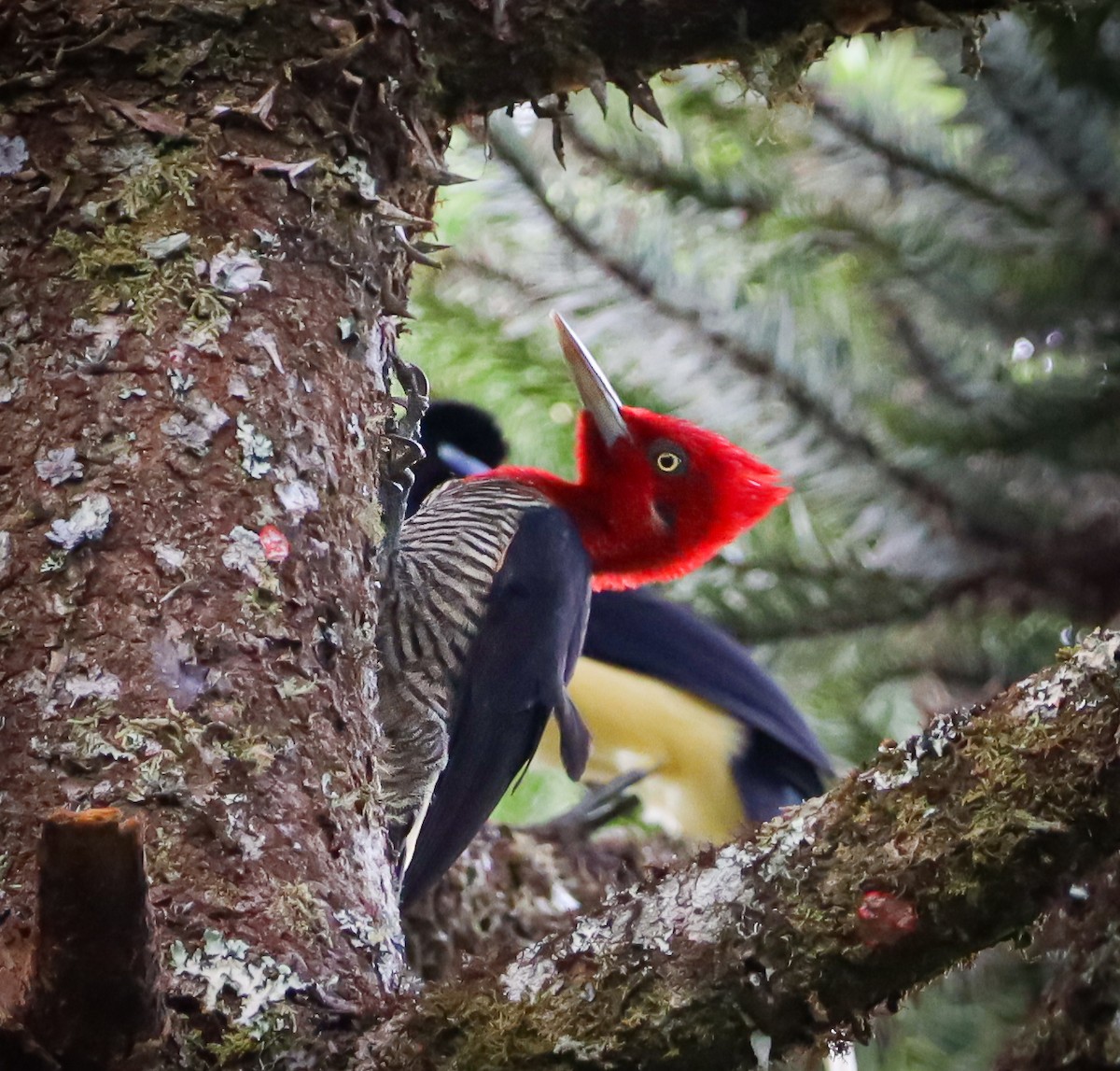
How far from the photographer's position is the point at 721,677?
3.30 metres

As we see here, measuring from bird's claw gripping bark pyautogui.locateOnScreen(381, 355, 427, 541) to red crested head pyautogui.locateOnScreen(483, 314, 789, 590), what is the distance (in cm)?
44

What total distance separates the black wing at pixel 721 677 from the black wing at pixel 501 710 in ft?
2.67

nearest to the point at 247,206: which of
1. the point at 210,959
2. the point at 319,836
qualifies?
the point at 319,836

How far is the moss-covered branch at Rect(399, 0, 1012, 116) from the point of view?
178 cm

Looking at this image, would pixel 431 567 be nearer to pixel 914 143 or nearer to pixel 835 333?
pixel 835 333

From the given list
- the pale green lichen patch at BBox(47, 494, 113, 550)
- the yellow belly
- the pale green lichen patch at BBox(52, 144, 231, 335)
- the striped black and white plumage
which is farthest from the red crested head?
the pale green lichen patch at BBox(47, 494, 113, 550)

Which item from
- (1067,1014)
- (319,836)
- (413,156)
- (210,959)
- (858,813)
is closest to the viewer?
(1067,1014)

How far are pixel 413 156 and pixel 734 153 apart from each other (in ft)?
3.93

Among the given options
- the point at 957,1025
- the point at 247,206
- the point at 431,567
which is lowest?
the point at 431,567

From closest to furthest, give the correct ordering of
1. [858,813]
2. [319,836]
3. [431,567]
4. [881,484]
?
[858,813] → [319,836] → [881,484] → [431,567]

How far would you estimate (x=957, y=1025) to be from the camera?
1435 mm

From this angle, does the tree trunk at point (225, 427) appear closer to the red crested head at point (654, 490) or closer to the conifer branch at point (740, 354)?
the conifer branch at point (740, 354)

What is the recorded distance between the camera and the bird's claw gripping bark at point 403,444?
6.93 feet

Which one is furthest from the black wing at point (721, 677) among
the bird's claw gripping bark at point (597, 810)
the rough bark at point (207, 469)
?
the rough bark at point (207, 469)
